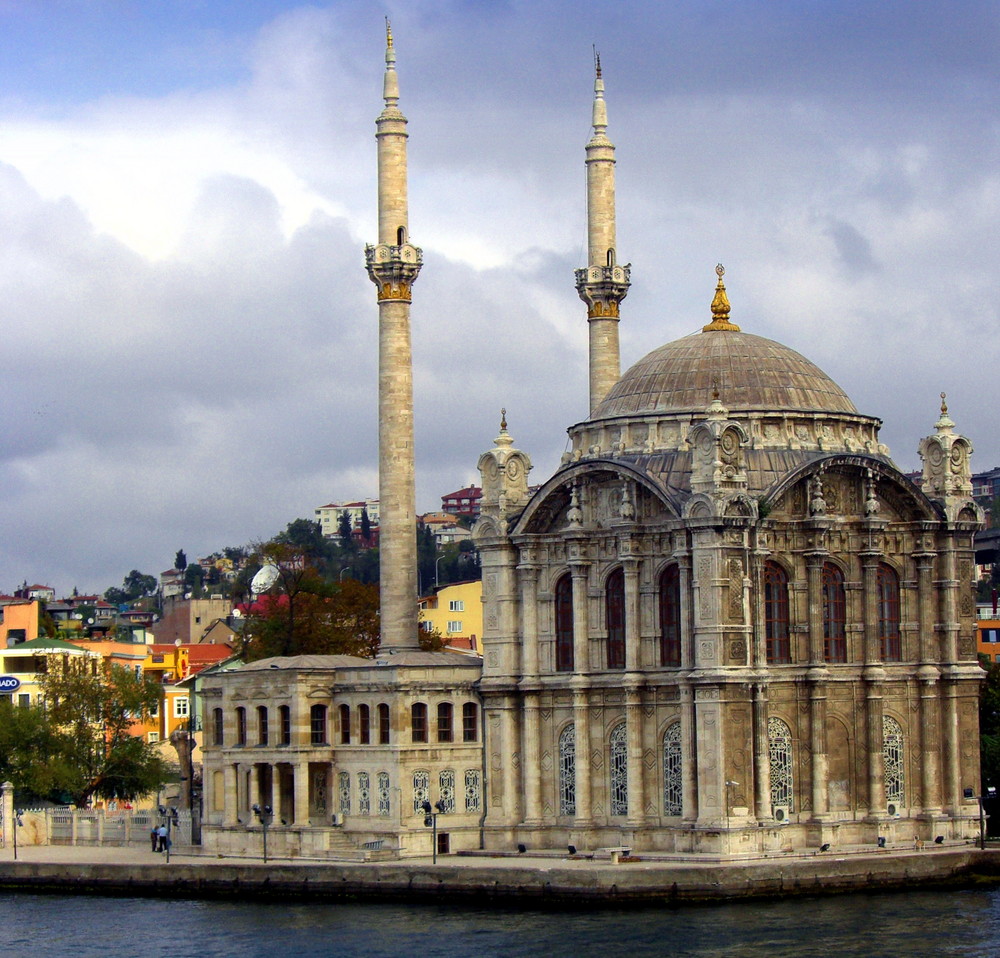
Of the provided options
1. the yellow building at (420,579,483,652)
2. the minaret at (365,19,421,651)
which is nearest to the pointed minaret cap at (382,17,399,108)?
the minaret at (365,19,421,651)

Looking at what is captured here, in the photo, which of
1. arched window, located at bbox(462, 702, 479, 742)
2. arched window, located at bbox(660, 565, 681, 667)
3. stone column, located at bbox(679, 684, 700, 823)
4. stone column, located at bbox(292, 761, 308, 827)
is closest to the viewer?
stone column, located at bbox(679, 684, 700, 823)

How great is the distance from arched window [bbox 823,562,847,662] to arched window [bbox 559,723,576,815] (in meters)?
7.32

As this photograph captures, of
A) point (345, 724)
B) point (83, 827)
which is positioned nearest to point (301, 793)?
point (345, 724)

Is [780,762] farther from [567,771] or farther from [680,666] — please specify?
[567,771]

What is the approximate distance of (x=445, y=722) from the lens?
68.2 m

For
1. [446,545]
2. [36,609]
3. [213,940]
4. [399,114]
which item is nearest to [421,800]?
[213,940]

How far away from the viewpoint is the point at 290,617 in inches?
3413

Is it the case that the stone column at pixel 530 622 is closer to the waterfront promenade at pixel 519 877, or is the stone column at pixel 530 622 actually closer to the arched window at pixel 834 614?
the waterfront promenade at pixel 519 877

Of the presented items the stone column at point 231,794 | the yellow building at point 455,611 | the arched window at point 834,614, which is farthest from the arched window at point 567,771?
the yellow building at point 455,611

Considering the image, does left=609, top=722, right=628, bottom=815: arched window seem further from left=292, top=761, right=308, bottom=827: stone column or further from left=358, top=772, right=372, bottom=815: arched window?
left=292, top=761, right=308, bottom=827: stone column

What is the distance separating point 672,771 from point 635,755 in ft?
3.85

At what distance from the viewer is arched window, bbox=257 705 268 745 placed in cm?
6906

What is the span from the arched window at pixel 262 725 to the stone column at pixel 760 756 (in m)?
Result: 14.7

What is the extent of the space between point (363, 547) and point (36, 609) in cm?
8066
